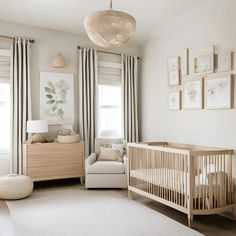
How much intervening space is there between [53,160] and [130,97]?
189 centimetres

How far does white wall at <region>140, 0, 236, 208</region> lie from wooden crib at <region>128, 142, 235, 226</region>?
0.29 metres

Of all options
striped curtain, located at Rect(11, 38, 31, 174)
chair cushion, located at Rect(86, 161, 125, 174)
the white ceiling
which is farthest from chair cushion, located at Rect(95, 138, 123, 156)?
the white ceiling

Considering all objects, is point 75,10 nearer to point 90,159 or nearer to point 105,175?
point 90,159

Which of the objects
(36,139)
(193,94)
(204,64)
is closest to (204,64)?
(204,64)

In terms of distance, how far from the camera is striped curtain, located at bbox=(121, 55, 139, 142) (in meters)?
5.31

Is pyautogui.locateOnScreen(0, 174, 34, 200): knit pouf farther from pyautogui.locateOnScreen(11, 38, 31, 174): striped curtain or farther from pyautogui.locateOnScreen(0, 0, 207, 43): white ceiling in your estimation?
pyautogui.locateOnScreen(0, 0, 207, 43): white ceiling

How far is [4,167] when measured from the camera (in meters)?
4.42

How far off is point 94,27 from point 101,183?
2.56 metres

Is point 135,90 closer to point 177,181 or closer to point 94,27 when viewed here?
point 177,181

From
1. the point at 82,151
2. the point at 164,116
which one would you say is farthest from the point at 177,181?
the point at 82,151

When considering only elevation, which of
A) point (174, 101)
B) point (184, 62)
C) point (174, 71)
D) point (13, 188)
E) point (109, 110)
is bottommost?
point (13, 188)

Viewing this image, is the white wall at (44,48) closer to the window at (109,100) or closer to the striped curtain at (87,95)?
the striped curtain at (87,95)

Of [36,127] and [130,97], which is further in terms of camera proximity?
[130,97]

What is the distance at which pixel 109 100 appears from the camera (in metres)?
5.29
